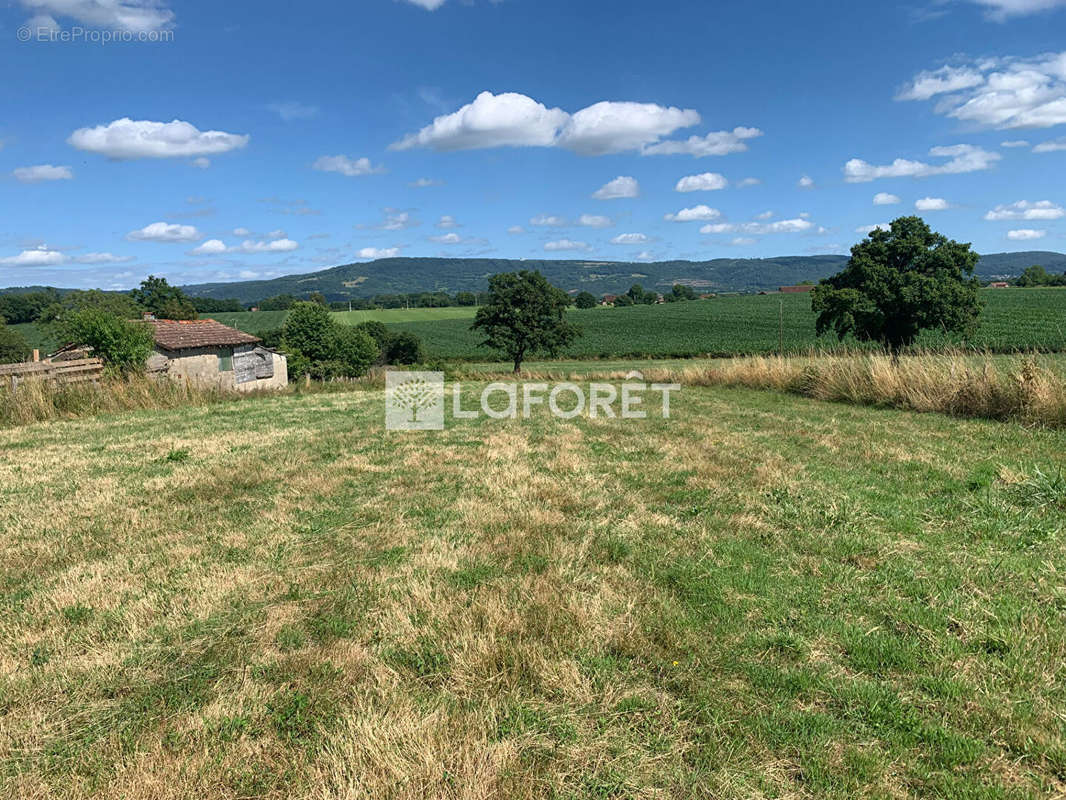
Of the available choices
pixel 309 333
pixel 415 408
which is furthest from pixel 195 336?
pixel 415 408

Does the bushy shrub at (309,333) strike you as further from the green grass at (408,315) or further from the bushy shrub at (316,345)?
the green grass at (408,315)

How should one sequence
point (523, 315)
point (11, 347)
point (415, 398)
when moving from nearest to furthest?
point (415, 398)
point (523, 315)
point (11, 347)

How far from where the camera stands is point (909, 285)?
1805 cm

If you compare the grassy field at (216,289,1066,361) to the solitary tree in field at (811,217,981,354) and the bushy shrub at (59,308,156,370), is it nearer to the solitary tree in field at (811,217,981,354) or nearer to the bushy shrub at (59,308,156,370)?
the solitary tree in field at (811,217,981,354)

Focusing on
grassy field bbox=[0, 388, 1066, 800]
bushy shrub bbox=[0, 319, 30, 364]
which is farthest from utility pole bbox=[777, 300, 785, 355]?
bushy shrub bbox=[0, 319, 30, 364]

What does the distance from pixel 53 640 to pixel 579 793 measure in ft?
9.30

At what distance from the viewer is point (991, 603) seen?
3.07 meters

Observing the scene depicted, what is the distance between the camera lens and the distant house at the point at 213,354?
109ft

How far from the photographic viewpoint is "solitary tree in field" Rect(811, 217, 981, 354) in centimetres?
1802

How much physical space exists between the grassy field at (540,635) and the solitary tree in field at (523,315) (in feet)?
110

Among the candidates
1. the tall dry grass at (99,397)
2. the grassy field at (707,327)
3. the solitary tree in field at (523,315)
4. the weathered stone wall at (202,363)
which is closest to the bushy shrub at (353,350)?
the grassy field at (707,327)

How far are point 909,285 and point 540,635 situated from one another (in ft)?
66.0

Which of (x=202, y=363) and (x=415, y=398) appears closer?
(x=415, y=398)

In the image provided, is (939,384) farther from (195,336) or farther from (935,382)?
(195,336)
